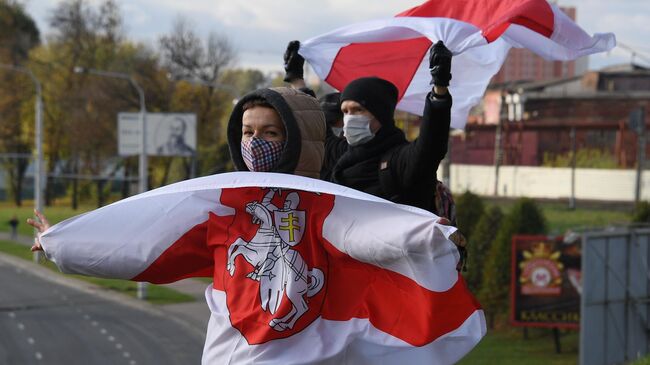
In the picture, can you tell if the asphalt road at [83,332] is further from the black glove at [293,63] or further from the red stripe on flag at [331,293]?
the red stripe on flag at [331,293]

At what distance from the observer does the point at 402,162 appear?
14.4 feet

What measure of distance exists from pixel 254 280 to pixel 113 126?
2531 inches

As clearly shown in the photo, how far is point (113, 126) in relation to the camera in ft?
220

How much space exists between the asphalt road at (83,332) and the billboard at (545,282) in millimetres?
5770

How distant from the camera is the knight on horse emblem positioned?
11.9ft

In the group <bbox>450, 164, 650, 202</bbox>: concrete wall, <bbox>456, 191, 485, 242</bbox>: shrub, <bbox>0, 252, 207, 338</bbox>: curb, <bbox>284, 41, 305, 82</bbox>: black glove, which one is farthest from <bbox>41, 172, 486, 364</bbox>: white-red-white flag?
<bbox>450, 164, 650, 202</bbox>: concrete wall

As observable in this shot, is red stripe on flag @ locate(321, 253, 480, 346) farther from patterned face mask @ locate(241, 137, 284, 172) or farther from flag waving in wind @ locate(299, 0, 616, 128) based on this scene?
flag waving in wind @ locate(299, 0, 616, 128)

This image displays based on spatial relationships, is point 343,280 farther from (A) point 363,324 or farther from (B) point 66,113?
(B) point 66,113

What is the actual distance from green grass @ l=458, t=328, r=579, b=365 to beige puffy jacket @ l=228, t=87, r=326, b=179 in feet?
52.0

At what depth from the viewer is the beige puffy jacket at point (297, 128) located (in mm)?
3770

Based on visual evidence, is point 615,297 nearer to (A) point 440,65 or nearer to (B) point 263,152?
(A) point 440,65

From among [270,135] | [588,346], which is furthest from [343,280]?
[588,346]

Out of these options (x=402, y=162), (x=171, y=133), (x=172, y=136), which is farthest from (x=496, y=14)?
(x=172, y=136)

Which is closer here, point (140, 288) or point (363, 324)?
point (363, 324)
